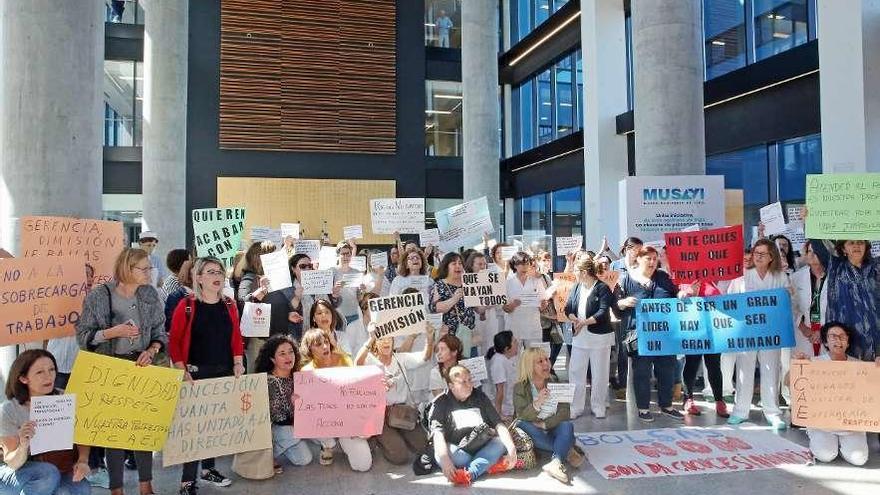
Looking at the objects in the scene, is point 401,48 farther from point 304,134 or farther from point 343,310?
point 343,310

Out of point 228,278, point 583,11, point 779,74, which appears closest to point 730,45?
point 779,74

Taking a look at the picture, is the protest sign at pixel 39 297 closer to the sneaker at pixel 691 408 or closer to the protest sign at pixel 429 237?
the protest sign at pixel 429 237

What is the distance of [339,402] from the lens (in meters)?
5.29

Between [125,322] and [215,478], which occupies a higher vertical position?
[125,322]

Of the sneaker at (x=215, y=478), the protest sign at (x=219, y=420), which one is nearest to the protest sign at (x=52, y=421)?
the protest sign at (x=219, y=420)

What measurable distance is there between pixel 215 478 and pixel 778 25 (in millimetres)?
12040

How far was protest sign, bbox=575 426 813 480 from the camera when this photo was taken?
5164 millimetres

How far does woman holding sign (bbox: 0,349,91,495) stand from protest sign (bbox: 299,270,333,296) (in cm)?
306

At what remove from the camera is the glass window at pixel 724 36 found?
12922 millimetres

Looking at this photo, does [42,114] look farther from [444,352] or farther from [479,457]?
[479,457]

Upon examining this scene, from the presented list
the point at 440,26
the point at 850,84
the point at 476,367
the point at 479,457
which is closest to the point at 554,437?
the point at 479,457

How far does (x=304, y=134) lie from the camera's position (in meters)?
21.2

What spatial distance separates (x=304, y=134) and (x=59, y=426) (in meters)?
18.1

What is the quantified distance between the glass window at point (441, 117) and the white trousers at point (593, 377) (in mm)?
16380
